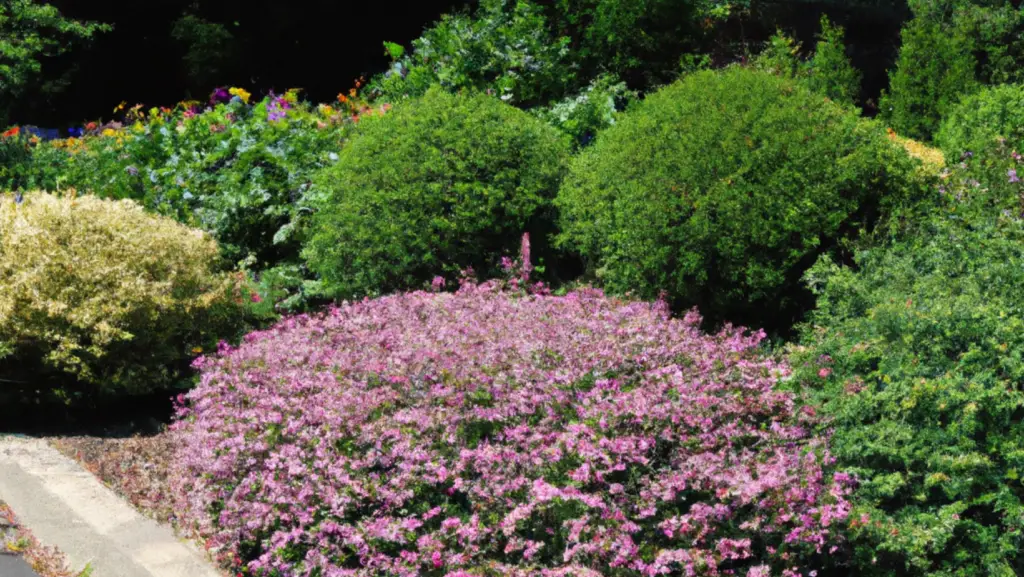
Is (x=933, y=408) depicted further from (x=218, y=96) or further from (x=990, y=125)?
(x=218, y=96)

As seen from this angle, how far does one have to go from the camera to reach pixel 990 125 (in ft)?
23.3

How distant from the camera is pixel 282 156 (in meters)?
8.21

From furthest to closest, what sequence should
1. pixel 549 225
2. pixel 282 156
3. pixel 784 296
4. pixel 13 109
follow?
1. pixel 13 109
2. pixel 282 156
3. pixel 549 225
4. pixel 784 296

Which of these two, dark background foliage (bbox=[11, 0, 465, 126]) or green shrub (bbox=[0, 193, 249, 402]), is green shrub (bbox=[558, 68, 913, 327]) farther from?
dark background foliage (bbox=[11, 0, 465, 126])

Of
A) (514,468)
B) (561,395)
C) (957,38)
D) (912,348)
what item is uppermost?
(957,38)

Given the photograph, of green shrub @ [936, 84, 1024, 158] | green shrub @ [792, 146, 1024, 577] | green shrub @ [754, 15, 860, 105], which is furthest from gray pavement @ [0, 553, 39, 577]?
green shrub @ [754, 15, 860, 105]

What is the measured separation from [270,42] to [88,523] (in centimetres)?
1133

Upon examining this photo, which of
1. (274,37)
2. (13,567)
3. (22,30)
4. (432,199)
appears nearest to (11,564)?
(13,567)

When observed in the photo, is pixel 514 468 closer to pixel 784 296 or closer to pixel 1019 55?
pixel 784 296

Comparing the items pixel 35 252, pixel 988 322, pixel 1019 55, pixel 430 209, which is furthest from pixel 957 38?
pixel 35 252

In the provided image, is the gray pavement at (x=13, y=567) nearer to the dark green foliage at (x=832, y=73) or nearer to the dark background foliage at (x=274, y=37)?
the dark green foliage at (x=832, y=73)

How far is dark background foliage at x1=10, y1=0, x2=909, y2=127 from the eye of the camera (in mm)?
12461

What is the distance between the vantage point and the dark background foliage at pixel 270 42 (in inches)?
491

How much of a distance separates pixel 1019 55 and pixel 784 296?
9.03 metres
